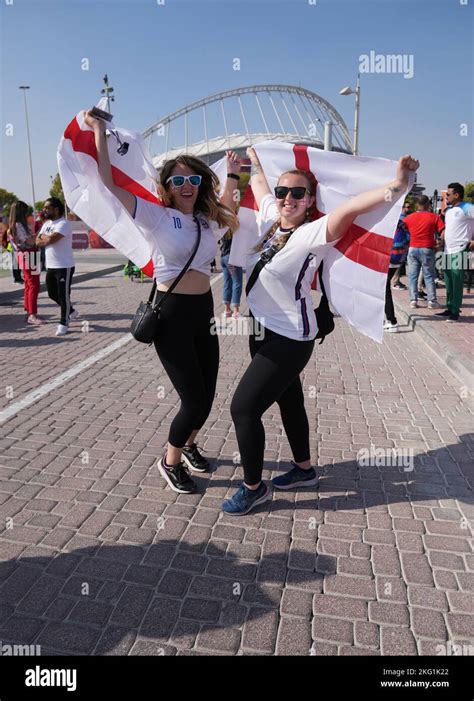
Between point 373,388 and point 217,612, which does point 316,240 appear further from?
point 373,388

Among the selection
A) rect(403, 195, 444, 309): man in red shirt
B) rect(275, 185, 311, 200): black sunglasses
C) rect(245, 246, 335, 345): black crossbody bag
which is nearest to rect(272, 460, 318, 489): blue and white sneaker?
rect(245, 246, 335, 345): black crossbody bag

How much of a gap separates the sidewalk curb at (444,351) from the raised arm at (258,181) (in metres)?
3.55

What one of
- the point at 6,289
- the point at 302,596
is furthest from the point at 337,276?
the point at 6,289

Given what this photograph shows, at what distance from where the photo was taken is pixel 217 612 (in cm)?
250

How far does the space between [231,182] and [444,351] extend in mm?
4737

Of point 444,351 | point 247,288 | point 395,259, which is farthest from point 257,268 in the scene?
point 395,259

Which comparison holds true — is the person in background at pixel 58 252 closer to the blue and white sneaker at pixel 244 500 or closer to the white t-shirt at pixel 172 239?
the white t-shirt at pixel 172 239

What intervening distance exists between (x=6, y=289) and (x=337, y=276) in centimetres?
1181

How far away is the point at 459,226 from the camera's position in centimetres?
897

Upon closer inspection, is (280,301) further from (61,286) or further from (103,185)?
(61,286)

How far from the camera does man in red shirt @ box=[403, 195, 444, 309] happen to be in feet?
34.1

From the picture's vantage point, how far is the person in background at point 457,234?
8844 millimetres

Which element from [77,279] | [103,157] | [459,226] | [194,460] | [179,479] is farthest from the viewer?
[77,279]

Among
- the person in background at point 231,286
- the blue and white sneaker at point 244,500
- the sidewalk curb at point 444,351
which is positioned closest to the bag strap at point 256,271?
the blue and white sneaker at point 244,500
